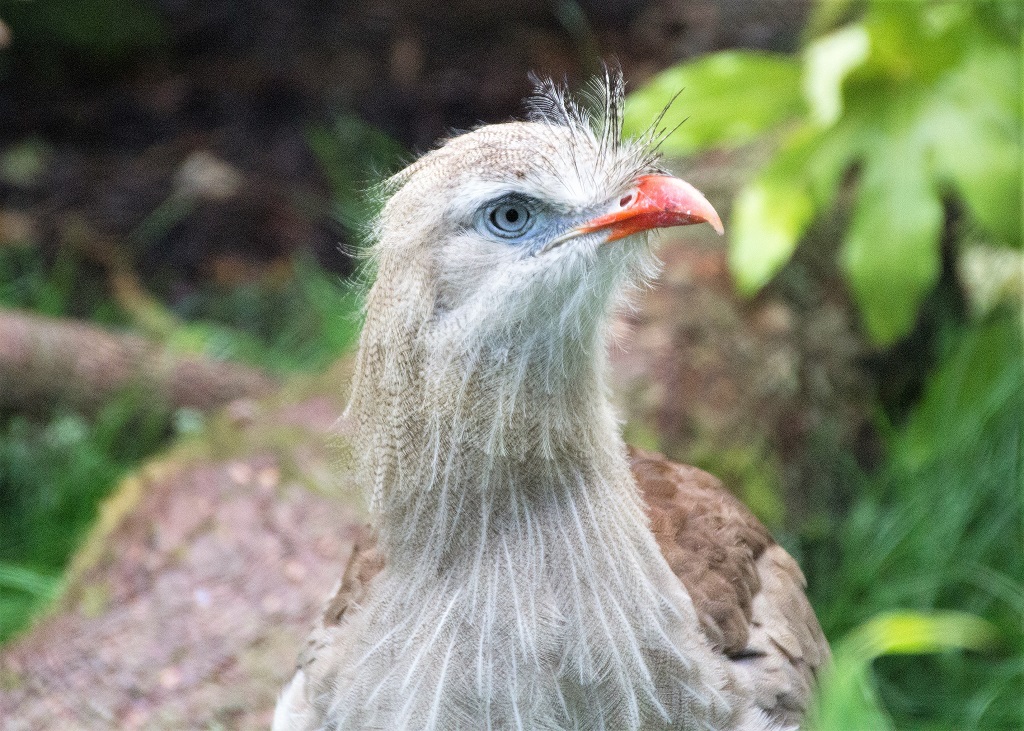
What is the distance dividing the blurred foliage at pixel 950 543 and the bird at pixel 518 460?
1.08m

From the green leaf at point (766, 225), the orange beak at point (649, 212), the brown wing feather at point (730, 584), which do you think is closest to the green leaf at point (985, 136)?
the green leaf at point (766, 225)

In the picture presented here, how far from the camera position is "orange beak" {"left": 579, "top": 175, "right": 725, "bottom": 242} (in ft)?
4.58

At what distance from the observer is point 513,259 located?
4.66ft

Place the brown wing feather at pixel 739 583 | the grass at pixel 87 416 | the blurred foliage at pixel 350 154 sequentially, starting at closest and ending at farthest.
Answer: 1. the brown wing feather at pixel 739 583
2. the grass at pixel 87 416
3. the blurred foliage at pixel 350 154

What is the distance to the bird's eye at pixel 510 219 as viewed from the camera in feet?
4.70

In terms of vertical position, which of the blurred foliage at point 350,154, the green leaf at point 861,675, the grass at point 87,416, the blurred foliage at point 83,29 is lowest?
the green leaf at point 861,675

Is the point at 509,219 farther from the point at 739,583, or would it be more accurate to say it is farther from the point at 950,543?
the point at 950,543

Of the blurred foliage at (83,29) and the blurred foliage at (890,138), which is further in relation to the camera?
the blurred foliage at (83,29)

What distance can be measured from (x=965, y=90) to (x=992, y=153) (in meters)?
0.18

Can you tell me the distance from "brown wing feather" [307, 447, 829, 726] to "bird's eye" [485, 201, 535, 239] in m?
0.48

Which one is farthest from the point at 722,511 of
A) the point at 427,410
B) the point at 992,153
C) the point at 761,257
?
the point at 992,153

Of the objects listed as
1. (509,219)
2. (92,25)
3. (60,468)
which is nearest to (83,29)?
(92,25)

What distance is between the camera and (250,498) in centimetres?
265

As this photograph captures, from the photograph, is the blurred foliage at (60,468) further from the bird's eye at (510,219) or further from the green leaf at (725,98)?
the bird's eye at (510,219)
